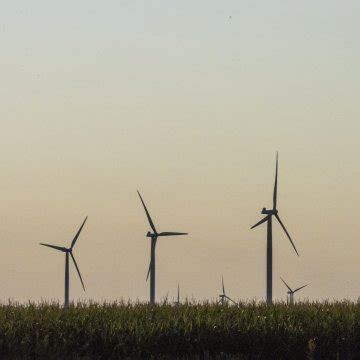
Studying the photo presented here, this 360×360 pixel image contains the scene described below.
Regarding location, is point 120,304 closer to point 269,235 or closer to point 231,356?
point 231,356

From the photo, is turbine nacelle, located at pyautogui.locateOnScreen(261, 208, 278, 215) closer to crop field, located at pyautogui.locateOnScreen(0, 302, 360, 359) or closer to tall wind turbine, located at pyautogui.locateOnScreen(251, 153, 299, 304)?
tall wind turbine, located at pyautogui.locateOnScreen(251, 153, 299, 304)

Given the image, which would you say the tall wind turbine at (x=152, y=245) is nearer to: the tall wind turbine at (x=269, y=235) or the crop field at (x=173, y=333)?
the tall wind turbine at (x=269, y=235)

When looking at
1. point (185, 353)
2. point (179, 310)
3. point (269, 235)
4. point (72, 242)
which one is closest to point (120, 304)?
point (179, 310)

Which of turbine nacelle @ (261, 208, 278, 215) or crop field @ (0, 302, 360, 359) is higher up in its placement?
turbine nacelle @ (261, 208, 278, 215)

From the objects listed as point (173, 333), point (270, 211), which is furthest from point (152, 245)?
point (173, 333)

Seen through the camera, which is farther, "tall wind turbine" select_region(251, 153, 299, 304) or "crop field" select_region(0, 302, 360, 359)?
"tall wind turbine" select_region(251, 153, 299, 304)

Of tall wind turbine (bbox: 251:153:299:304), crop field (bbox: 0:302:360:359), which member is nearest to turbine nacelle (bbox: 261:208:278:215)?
tall wind turbine (bbox: 251:153:299:304)

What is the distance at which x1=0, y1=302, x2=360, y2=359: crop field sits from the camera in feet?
106

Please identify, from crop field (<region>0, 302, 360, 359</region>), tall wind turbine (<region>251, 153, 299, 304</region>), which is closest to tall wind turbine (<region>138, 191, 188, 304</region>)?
tall wind turbine (<region>251, 153, 299, 304</region>)

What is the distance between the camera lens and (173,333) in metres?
33.3

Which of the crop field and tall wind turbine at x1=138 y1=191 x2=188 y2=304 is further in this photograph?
tall wind turbine at x1=138 y1=191 x2=188 y2=304

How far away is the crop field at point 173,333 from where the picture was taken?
106 ft

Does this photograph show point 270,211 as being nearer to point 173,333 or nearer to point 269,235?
point 269,235

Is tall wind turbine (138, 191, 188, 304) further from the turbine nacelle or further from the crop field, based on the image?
the crop field
